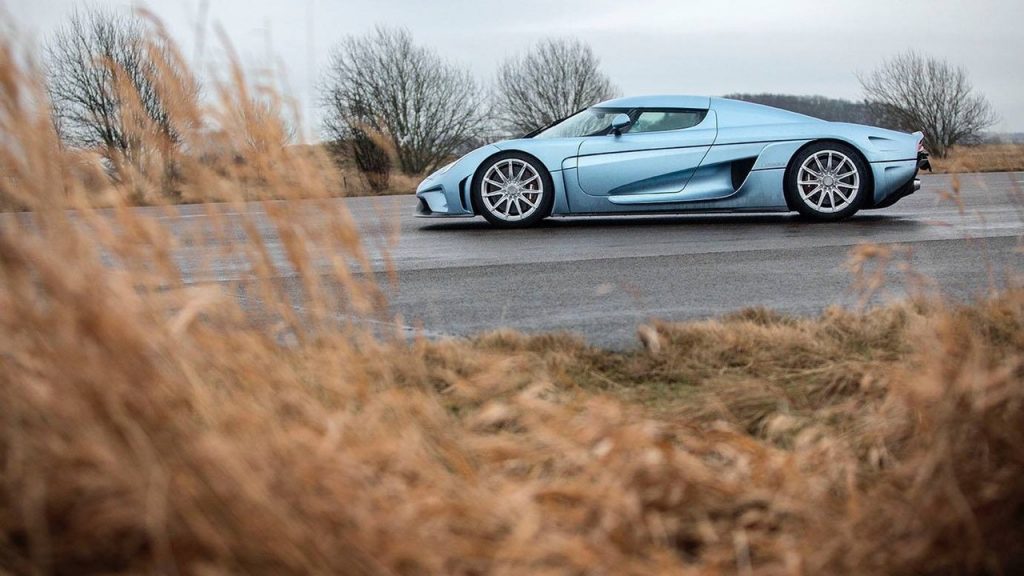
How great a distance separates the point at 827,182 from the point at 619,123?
206 centimetres

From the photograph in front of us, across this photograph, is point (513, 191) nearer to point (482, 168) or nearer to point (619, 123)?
point (482, 168)

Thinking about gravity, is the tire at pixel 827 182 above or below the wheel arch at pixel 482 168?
below

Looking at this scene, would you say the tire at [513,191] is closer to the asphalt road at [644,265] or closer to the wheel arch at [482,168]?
the wheel arch at [482,168]

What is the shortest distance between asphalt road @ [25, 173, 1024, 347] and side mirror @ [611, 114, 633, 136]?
3.02 feet

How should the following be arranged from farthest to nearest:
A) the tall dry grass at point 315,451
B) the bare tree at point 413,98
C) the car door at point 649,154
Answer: the bare tree at point 413,98 → the car door at point 649,154 → the tall dry grass at point 315,451

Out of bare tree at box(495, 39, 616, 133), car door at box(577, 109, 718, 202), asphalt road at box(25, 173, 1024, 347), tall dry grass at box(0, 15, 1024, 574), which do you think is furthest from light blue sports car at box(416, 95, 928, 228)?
bare tree at box(495, 39, 616, 133)

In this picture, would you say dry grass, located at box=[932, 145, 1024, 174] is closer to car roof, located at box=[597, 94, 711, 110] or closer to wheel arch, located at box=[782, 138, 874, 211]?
wheel arch, located at box=[782, 138, 874, 211]

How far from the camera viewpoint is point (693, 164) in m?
9.66

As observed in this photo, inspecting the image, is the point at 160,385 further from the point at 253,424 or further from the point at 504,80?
the point at 504,80

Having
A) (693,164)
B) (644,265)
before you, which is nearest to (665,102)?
(693,164)

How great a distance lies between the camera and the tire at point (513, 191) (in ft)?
32.7

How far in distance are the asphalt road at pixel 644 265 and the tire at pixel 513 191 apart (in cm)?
23

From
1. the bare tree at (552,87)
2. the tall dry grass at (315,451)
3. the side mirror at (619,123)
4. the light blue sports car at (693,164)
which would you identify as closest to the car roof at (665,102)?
the light blue sports car at (693,164)

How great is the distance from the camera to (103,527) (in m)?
1.74
